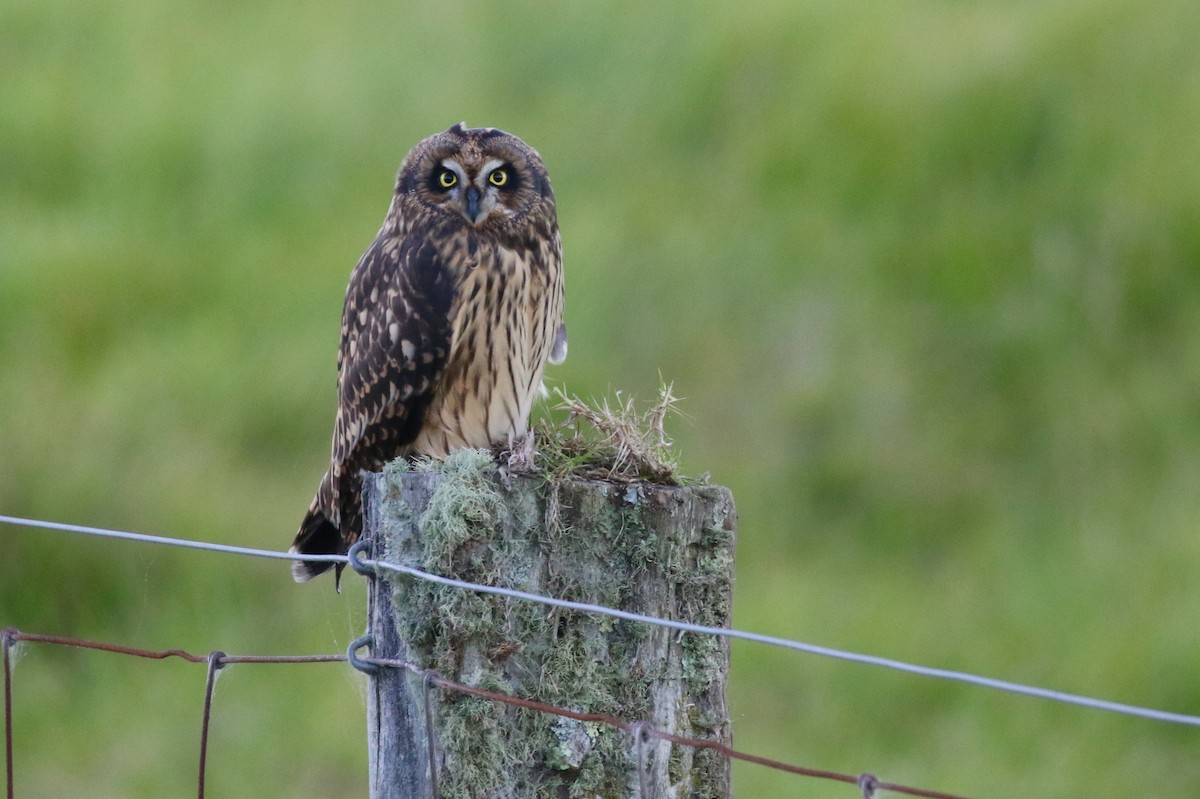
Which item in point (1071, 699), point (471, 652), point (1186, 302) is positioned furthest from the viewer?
point (1186, 302)

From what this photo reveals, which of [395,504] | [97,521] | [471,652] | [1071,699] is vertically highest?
[97,521]

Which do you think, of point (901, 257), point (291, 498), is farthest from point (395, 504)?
point (901, 257)

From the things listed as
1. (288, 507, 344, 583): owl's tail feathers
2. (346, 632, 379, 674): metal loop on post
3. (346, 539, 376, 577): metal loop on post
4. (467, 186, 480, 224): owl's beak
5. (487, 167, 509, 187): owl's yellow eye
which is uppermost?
(487, 167, 509, 187): owl's yellow eye

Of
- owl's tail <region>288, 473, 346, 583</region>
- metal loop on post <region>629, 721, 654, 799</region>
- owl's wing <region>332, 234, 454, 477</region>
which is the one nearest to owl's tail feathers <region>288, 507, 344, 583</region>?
owl's tail <region>288, 473, 346, 583</region>

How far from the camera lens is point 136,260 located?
320 inches

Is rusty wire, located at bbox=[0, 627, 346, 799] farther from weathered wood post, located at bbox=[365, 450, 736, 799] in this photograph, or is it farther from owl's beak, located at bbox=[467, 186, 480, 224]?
owl's beak, located at bbox=[467, 186, 480, 224]

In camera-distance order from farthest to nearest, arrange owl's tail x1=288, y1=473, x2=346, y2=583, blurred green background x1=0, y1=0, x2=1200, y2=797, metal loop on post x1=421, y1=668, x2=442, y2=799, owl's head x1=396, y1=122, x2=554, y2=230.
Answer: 1. blurred green background x1=0, y1=0, x2=1200, y2=797
2. owl's head x1=396, y1=122, x2=554, y2=230
3. owl's tail x1=288, y1=473, x2=346, y2=583
4. metal loop on post x1=421, y1=668, x2=442, y2=799

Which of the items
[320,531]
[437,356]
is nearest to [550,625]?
[437,356]

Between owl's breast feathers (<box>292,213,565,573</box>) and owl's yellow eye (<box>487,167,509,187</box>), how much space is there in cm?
15

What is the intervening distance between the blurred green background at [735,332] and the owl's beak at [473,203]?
5.57 feet

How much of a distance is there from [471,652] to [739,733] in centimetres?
401

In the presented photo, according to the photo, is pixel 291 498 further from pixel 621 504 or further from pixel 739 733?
pixel 621 504

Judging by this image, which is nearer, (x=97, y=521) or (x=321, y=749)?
(x=321, y=749)

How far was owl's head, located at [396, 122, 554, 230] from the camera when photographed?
4066 millimetres
